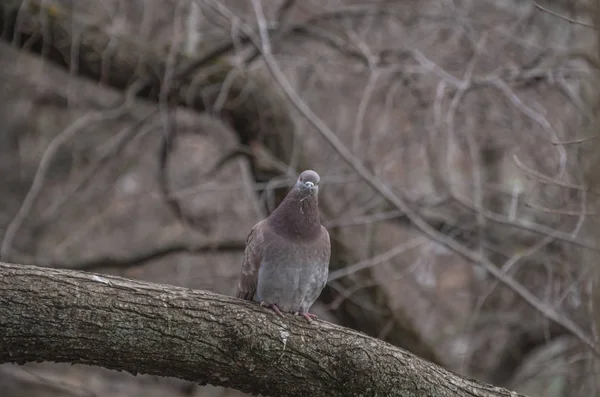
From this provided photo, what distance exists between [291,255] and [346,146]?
10.6 ft

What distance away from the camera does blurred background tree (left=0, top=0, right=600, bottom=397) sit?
596cm

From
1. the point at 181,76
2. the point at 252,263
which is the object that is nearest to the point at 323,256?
the point at 252,263

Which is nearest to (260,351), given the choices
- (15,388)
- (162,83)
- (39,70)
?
(162,83)

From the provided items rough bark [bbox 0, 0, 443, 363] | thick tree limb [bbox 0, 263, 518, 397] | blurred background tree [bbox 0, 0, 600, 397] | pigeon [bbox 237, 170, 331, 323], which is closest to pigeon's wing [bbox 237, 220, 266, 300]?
pigeon [bbox 237, 170, 331, 323]

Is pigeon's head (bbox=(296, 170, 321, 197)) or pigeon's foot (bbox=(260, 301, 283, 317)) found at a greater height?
pigeon's head (bbox=(296, 170, 321, 197))

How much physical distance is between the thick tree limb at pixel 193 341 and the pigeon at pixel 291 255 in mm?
481

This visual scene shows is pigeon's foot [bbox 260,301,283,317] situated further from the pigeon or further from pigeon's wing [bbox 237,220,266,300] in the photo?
pigeon's wing [bbox 237,220,266,300]

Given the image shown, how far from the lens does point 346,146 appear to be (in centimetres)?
738

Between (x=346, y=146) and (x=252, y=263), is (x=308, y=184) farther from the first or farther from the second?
(x=346, y=146)

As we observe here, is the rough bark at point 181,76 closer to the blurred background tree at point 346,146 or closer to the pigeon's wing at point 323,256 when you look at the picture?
the blurred background tree at point 346,146

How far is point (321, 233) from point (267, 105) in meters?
2.49

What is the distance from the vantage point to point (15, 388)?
25.6 feet

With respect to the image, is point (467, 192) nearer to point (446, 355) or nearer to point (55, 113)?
point (446, 355)

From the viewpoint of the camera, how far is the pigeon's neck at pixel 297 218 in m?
4.32
